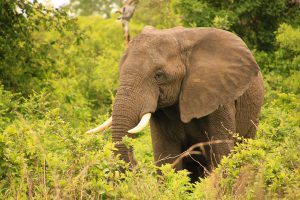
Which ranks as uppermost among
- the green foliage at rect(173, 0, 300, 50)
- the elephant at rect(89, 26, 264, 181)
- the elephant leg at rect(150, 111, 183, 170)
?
the green foliage at rect(173, 0, 300, 50)

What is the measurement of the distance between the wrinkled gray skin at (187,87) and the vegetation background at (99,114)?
Result: 333mm

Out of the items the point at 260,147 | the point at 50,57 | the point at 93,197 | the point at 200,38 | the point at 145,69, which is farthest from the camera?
the point at 50,57

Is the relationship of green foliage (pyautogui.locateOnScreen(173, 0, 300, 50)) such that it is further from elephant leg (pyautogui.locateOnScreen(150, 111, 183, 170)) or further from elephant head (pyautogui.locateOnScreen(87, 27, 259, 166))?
elephant leg (pyautogui.locateOnScreen(150, 111, 183, 170))

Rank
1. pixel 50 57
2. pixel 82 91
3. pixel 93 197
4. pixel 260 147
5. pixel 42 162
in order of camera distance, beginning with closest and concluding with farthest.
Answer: pixel 93 197 < pixel 42 162 < pixel 260 147 < pixel 50 57 < pixel 82 91

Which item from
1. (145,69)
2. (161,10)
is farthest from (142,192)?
(161,10)

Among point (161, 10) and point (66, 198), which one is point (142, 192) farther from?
point (161, 10)

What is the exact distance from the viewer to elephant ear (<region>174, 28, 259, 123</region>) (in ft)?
26.5

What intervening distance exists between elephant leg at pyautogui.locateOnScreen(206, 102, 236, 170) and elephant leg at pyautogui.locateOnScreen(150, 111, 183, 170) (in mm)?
265

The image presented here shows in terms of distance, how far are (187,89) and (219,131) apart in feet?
1.44

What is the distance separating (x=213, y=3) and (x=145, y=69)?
7253 mm

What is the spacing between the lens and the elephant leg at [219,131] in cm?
809

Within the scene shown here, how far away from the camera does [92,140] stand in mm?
6488

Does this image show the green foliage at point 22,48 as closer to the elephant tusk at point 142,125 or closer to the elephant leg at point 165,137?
the elephant leg at point 165,137

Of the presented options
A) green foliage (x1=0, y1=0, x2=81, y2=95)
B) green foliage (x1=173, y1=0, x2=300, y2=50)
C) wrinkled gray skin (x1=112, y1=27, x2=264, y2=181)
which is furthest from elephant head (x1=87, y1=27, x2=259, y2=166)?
green foliage (x1=173, y1=0, x2=300, y2=50)
